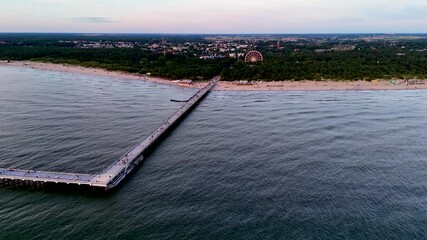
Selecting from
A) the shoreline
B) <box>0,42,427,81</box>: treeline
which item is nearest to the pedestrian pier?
the shoreline

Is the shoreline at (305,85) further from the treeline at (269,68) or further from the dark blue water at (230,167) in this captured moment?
the dark blue water at (230,167)

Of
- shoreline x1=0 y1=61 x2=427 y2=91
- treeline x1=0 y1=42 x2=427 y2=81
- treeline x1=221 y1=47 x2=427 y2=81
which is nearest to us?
shoreline x1=0 y1=61 x2=427 y2=91

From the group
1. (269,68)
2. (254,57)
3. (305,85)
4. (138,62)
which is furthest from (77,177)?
(254,57)

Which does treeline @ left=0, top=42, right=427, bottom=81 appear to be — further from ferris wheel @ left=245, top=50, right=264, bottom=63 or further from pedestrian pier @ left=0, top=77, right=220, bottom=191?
pedestrian pier @ left=0, top=77, right=220, bottom=191

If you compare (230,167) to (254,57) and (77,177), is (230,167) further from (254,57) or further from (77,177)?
(254,57)

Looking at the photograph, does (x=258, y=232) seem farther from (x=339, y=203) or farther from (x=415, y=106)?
(x=415, y=106)

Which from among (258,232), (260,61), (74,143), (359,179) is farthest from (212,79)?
(258,232)
